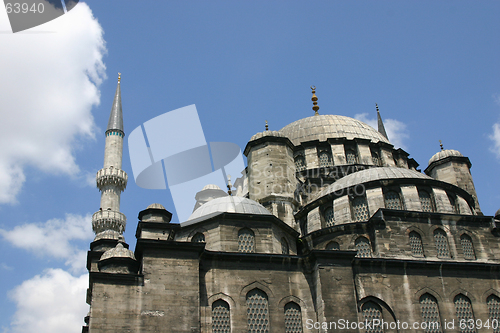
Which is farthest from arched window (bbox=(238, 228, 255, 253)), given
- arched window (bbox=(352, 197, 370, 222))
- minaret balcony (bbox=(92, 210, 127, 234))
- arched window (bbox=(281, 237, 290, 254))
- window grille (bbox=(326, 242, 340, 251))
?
minaret balcony (bbox=(92, 210, 127, 234))

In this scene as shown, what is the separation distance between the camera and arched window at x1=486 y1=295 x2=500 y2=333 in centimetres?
1570

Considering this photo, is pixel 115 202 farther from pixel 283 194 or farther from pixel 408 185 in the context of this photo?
pixel 408 185

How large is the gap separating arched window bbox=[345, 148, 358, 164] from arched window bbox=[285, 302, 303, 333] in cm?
1257

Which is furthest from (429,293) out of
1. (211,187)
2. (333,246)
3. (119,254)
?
(211,187)

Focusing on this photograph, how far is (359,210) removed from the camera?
18.7 m

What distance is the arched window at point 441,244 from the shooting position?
56.2 feet

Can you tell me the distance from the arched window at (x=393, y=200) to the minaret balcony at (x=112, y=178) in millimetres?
15782

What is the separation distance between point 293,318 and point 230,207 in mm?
4589

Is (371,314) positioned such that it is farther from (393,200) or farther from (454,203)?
(454,203)

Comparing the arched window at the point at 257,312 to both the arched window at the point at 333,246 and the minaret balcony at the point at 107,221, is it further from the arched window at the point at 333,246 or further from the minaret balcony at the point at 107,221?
the minaret balcony at the point at 107,221

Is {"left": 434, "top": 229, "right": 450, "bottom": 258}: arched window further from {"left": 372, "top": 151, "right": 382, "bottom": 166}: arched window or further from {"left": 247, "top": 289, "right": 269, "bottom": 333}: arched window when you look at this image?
{"left": 372, "top": 151, "right": 382, "bottom": 166}: arched window

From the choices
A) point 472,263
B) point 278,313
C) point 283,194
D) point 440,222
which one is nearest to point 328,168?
point 283,194

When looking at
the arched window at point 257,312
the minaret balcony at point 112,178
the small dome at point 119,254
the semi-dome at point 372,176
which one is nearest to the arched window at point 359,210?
the semi-dome at point 372,176

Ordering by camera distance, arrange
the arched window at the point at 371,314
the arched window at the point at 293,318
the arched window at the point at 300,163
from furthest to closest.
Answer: the arched window at the point at 300,163 → the arched window at the point at 371,314 → the arched window at the point at 293,318
